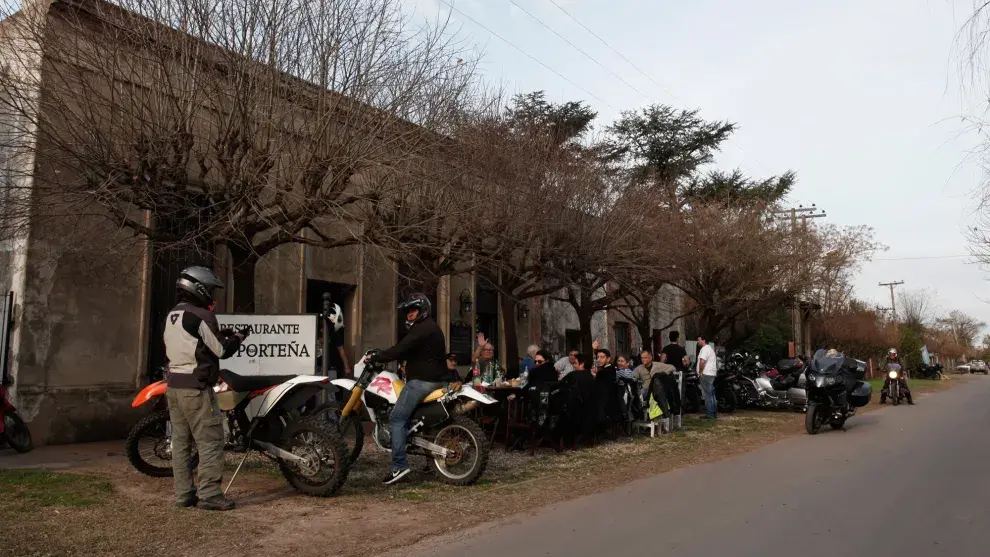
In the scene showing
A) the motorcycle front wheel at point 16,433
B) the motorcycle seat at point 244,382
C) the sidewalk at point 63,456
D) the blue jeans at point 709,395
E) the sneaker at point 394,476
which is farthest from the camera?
the blue jeans at point 709,395

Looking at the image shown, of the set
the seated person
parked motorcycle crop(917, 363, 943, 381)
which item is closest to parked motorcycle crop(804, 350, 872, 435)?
the seated person

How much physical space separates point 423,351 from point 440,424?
2.63 feet

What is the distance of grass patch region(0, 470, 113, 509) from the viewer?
21.2ft

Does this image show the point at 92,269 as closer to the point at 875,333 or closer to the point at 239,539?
the point at 239,539

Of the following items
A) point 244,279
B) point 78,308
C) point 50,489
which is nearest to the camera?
point 50,489

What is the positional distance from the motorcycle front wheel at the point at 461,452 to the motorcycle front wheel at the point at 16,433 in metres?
5.47

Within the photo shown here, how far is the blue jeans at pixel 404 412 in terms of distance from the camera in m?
7.52

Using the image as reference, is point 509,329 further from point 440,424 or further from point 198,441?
point 198,441

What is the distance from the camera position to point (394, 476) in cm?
752

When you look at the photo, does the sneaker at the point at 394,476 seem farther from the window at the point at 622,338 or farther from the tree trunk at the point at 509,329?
the window at the point at 622,338

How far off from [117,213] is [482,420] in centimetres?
531

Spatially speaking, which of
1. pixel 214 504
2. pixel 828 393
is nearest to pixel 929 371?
pixel 828 393

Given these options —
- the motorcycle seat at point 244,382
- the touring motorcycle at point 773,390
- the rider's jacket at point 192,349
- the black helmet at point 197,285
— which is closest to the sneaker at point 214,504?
the rider's jacket at point 192,349

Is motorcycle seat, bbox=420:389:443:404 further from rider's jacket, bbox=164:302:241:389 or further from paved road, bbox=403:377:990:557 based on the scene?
rider's jacket, bbox=164:302:241:389
